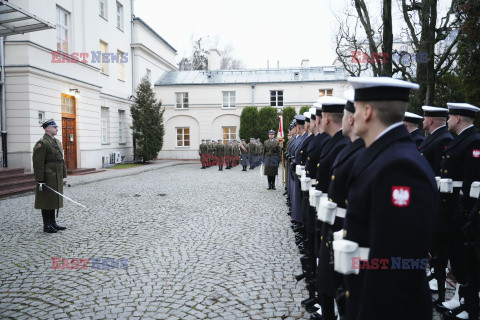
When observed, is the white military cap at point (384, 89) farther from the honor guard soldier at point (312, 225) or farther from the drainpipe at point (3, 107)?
the drainpipe at point (3, 107)

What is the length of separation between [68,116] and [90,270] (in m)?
15.4

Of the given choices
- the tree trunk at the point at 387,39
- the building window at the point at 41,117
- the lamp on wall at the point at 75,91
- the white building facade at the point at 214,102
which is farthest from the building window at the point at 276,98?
the tree trunk at the point at 387,39

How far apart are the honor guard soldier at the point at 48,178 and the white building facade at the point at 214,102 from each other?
25.8 metres

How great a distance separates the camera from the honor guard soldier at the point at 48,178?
6918mm

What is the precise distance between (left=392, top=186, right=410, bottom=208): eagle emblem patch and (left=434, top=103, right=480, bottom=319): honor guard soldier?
247 centimetres

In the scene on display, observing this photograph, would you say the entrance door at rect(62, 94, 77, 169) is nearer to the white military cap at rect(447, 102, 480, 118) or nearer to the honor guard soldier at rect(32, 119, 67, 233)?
the honor guard soldier at rect(32, 119, 67, 233)

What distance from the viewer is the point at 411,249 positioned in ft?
5.49

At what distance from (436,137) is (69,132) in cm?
1802

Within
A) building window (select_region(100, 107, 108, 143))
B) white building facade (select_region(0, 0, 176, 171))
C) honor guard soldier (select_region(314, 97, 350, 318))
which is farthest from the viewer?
building window (select_region(100, 107, 108, 143))

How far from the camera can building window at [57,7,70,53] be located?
17.9 m

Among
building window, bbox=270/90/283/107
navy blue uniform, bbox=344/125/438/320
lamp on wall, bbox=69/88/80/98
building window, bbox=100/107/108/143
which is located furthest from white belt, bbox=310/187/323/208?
building window, bbox=270/90/283/107

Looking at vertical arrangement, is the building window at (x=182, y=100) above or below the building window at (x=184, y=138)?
above

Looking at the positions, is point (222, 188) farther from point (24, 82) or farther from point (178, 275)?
point (24, 82)

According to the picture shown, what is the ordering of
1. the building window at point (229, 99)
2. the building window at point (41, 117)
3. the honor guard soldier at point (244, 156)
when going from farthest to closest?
the building window at point (229, 99), the honor guard soldier at point (244, 156), the building window at point (41, 117)
